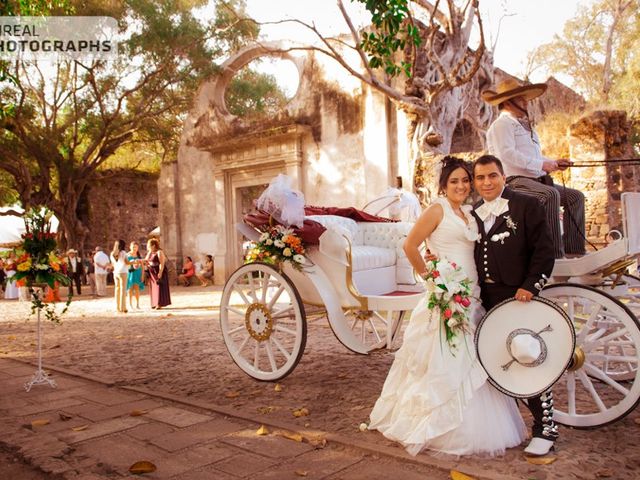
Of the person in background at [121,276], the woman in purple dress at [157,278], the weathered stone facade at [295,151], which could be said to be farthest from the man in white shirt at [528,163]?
the person in background at [121,276]

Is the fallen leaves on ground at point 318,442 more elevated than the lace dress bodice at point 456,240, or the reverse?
the lace dress bodice at point 456,240

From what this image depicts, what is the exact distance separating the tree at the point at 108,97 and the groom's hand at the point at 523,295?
1496cm

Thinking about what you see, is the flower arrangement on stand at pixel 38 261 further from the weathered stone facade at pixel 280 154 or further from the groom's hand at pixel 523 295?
the weathered stone facade at pixel 280 154

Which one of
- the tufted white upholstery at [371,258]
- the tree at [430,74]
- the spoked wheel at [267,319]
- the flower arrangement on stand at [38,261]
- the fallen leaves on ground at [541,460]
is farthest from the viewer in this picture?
the tree at [430,74]

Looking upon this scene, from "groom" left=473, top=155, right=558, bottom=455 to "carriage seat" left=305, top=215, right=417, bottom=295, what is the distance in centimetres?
162

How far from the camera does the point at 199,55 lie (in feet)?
56.5

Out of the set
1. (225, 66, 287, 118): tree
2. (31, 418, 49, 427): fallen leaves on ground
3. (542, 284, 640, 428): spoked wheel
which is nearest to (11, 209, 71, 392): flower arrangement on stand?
(31, 418, 49, 427): fallen leaves on ground

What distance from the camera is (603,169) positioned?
1179cm

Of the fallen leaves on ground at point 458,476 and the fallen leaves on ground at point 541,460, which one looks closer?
the fallen leaves on ground at point 458,476

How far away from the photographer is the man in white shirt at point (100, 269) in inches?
616

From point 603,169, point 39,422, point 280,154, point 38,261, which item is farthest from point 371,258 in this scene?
point 280,154

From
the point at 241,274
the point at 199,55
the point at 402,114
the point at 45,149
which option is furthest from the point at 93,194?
the point at 241,274

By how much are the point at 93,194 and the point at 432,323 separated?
903 inches

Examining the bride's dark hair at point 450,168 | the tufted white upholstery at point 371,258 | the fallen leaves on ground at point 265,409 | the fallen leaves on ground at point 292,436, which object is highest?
the bride's dark hair at point 450,168
